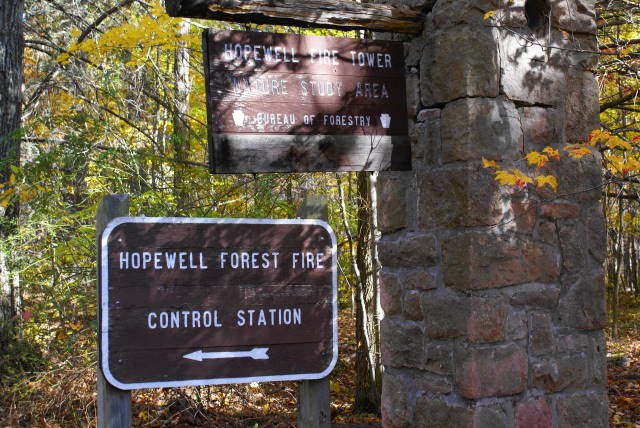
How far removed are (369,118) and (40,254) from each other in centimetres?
477

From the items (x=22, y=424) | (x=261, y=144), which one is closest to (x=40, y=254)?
(x=22, y=424)

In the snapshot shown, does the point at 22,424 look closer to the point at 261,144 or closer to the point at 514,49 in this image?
the point at 261,144

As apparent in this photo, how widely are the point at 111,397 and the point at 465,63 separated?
7.34ft

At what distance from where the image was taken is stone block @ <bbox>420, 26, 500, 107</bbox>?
11.7ft

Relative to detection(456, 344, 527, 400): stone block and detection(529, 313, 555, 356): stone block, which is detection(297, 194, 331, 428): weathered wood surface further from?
detection(529, 313, 555, 356): stone block

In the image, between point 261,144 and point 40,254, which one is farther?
point 40,254

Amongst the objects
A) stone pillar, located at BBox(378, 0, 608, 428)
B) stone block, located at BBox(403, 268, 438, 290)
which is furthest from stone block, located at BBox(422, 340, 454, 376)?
stone block, located at BBox(403, 268, 438, 290)

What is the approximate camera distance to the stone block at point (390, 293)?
3906 mm

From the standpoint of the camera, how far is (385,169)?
3791mm

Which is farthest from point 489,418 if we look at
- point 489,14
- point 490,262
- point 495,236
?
point 489,14

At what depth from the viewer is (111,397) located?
287cm

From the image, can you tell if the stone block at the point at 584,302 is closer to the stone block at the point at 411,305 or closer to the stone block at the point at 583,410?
the stone block at the point at 583,410

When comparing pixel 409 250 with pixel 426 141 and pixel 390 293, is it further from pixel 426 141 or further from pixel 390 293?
pixel 426 141

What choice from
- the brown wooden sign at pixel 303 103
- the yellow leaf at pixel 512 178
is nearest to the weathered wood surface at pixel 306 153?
the brown wooden sign at pixel 303 103
